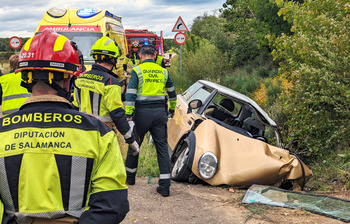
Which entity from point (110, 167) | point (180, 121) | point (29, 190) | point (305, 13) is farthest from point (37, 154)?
point (305, 13)

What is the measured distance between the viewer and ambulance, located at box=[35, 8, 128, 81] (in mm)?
11484

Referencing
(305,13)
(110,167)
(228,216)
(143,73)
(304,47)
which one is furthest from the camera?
(305,13)

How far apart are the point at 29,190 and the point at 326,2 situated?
6718 millimetres

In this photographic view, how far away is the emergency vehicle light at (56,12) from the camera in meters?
11.9

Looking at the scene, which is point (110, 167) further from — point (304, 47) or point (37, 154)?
point (304, 47)

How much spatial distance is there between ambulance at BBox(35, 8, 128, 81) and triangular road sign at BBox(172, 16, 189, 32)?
4144 millimetres

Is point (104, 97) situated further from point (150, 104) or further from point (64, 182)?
point (64, 182)

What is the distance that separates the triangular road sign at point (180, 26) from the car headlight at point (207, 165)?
35.9 feet

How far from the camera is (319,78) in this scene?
22.0 ft

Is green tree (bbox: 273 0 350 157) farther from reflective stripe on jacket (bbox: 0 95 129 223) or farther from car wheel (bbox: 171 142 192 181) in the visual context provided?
reflective stripe on jacket (bbox: 0 95 129 223)

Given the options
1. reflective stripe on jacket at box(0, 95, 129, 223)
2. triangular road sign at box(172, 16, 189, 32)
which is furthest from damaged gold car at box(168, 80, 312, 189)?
triangular road sign at box(172, 16, 189, 32)

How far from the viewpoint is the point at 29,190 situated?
178 centimetres

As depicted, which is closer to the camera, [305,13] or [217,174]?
[217,174]

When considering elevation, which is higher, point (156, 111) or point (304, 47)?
point (304, 47)
